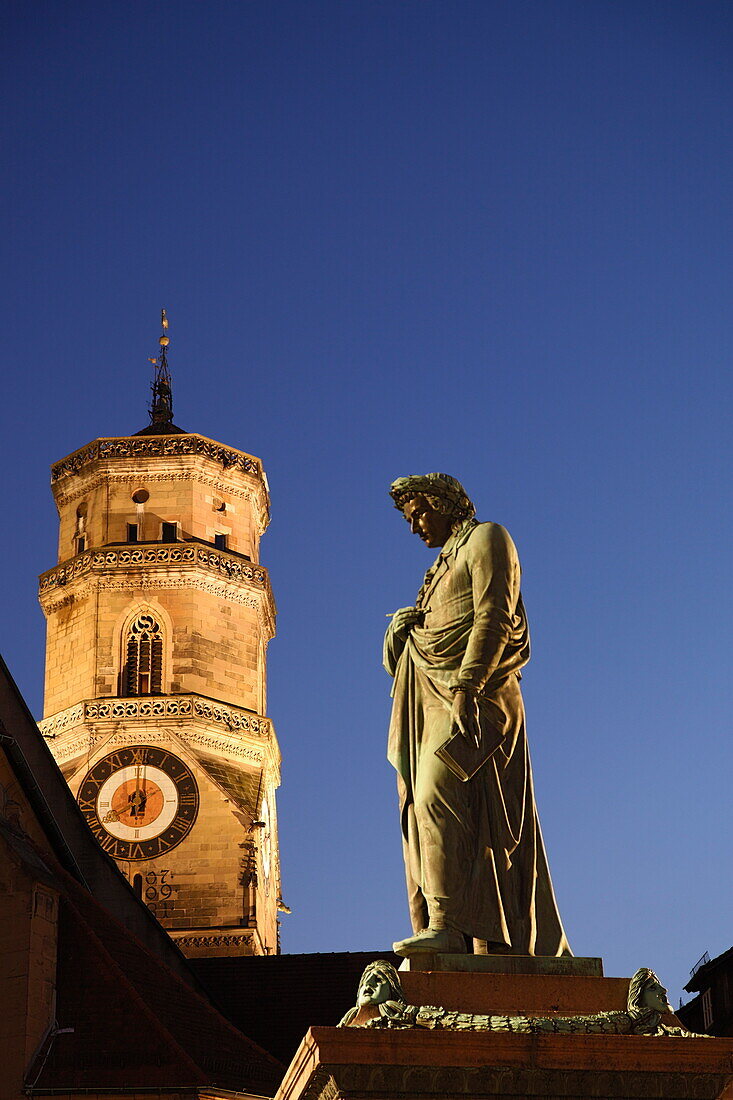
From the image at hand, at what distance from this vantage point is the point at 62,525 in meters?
51.9

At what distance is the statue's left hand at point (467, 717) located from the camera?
364 inches

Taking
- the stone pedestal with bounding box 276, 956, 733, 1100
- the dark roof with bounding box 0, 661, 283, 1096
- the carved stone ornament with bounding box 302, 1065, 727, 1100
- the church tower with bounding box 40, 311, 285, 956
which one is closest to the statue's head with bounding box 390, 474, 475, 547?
the stone pedestal with bounding box 276, 956, 733, 1100

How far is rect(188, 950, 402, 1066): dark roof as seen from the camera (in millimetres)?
32406

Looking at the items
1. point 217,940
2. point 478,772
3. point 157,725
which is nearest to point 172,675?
point 157,725

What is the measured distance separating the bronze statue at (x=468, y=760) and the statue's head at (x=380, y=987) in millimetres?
A: 562

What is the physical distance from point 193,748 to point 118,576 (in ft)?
17.9

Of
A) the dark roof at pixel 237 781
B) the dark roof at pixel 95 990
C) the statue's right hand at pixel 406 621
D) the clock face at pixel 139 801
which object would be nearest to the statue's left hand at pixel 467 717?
the statue's right hand at pixel 406 621

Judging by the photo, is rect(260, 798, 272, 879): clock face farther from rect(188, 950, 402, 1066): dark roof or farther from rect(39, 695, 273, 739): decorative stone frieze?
rect(188, 950, 402, 1066): dark roof

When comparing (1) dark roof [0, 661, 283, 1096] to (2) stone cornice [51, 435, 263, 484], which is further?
(2) stone cornice [51, 435, 263, 484]

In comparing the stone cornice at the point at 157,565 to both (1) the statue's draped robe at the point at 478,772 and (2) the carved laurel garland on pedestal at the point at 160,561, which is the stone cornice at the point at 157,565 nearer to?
(2) the carved laurel garland on pedestal at the point at 160,561

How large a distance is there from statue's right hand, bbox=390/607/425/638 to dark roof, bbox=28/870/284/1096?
52.0 feet

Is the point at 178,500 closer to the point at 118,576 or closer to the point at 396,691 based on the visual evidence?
the point at 118,576

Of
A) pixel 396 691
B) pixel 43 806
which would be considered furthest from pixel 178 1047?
pixel 396 691

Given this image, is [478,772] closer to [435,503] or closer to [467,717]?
[467,717]
